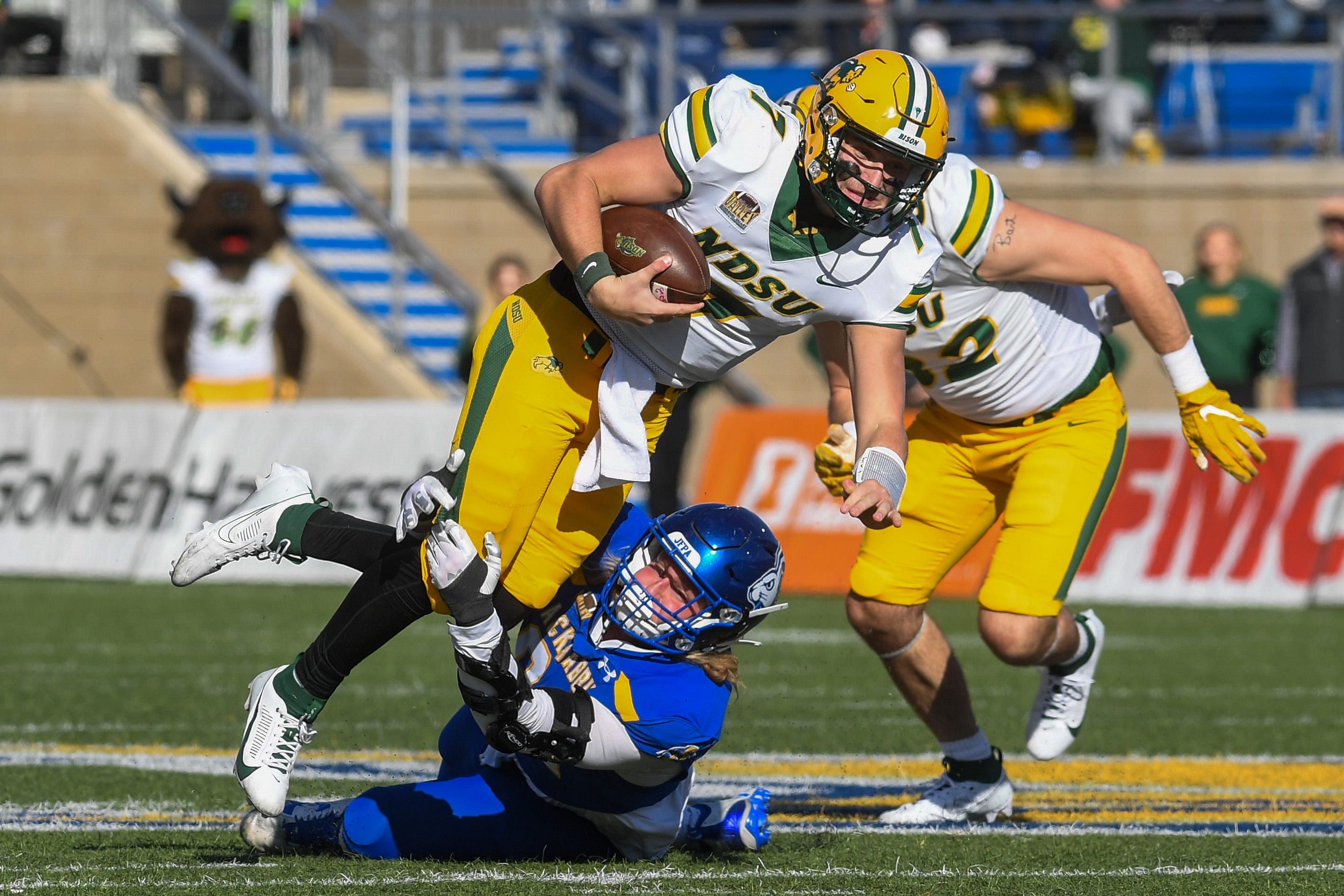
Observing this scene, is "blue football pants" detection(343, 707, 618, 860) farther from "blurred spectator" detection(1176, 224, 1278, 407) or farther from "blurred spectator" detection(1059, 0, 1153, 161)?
"blurred spectator" detection(1059, 0, 1153, 161)

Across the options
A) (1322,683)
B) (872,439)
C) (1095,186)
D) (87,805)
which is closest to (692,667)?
(872,439)

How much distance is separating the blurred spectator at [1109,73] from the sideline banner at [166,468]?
590 centimetres

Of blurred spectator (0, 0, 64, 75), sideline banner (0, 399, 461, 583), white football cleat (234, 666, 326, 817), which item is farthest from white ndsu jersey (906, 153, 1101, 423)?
blurred spectator (0, 0, 64, 75)

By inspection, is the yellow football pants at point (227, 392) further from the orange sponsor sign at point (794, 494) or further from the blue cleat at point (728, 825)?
the blue cleat at point (728, 825)

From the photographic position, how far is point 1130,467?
11.4 metres

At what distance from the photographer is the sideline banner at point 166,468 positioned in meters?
11.9

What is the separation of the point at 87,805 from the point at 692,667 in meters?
1.84

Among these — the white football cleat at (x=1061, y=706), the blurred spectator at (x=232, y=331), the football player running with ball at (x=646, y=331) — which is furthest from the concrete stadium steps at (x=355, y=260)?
the football player running with ball at (x=646, y=331)

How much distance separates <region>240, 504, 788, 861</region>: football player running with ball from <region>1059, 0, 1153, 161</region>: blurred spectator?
11037 millimetres

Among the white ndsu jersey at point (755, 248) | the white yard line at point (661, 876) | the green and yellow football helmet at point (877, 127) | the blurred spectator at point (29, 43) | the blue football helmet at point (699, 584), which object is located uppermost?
the green and yellow football helmet at point (877, 127)

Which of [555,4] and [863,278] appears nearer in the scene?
[863,278]

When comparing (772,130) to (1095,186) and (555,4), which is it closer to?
(1095,186)

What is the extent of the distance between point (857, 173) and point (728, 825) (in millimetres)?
1564

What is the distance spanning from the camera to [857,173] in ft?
15.1
